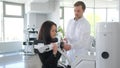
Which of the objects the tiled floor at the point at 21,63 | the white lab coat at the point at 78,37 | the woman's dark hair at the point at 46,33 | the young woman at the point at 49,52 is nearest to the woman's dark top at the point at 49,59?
the young woman at the point at 49,52

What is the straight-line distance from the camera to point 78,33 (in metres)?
2.56

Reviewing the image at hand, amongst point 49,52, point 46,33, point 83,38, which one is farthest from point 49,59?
point 83,38

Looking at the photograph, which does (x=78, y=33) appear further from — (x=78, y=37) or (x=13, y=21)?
(x=13, y=21)

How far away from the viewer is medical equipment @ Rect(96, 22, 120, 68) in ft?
8.00

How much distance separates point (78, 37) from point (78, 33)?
0.19 ft

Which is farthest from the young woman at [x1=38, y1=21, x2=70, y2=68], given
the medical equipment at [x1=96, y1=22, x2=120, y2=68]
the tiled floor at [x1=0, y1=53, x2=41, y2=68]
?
the tiled floor at [x1=0, y1=53, x2=41, y2=68]

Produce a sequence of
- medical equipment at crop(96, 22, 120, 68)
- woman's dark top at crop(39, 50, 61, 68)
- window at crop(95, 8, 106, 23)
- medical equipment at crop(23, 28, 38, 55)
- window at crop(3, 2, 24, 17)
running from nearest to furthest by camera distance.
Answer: woman's dark top at crop(39, 50, 61, 68), medical equipment at crop(96, 22, 120, 68), window at crop(95, 8, 106, 23), medical equipment at crop(23, 28, 38, 55), window at crop(3, 2, 24, 17)

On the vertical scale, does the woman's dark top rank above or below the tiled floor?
above

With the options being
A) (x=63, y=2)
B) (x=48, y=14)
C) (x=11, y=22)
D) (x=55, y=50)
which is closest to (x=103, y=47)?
(x=55, y=50)

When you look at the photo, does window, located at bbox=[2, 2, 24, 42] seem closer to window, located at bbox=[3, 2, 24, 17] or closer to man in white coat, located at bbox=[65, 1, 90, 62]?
window, located at bbox=[3, 2, 24, 17]

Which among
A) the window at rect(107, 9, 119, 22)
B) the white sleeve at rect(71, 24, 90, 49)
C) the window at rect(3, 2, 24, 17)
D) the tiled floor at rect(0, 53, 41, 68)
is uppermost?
the window at rect(3, 2, 24, 17)

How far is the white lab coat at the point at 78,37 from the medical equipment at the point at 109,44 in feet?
0.59

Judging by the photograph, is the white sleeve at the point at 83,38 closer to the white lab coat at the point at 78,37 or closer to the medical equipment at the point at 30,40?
the white lab coat at the point at 78,37

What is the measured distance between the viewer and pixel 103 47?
2494 millimetres
